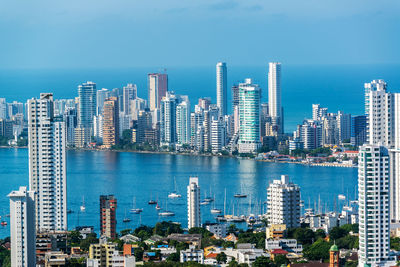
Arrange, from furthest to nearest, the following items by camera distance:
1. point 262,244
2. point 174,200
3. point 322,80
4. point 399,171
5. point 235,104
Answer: point 322,80 < point 235,104 < point 174,200 < point 399,171 < point 262,244

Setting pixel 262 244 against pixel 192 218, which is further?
pixel 192 218

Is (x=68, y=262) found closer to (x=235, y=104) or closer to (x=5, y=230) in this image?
(x=5, y=230)

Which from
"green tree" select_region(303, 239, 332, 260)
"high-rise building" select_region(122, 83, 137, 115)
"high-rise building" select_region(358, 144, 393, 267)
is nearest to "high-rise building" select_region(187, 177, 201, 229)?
"green tree" select_region(303, 239, 332, 260)

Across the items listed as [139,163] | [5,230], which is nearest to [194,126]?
[139,163]

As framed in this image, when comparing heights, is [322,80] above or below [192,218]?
above

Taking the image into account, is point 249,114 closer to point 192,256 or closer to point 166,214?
point 166,214

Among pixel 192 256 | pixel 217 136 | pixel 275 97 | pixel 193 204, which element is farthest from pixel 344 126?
pixel 192 256
